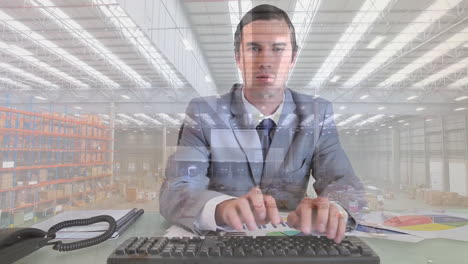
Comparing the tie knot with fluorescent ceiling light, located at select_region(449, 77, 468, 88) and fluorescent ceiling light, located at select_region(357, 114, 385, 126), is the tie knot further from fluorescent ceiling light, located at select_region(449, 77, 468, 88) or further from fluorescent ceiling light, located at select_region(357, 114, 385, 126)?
fluorescent ceiling light, located at select_region(449, 77, 468, 88)

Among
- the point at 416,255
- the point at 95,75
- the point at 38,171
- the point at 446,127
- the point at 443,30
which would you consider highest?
the point at 443,30

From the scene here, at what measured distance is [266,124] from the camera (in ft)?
2.84

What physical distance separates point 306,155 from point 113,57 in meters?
0.74

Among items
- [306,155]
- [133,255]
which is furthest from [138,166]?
[306,155]

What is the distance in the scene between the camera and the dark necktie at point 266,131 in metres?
0.86

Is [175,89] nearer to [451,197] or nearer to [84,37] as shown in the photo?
[84,37]

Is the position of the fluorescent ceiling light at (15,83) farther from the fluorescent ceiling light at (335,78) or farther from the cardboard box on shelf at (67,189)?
the fluorescent ceiling light at (335,78)

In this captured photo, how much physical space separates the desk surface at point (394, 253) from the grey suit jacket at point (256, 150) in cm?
21

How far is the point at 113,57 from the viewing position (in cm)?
83

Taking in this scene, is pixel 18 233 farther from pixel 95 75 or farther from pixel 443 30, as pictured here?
pixel 443 30

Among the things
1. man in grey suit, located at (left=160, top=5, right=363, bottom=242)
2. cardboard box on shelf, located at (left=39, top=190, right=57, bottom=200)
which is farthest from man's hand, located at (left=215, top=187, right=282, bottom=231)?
cardboard box on shelf, located at (left=39, top=190, right=57, bottom=200)

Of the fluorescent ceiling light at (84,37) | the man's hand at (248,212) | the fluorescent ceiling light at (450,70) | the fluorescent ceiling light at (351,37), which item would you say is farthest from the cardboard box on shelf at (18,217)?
the fluorescent ceiling light at (450,70)

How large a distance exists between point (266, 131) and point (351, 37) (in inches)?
16.1

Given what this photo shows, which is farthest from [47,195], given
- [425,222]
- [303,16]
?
[425,222]
